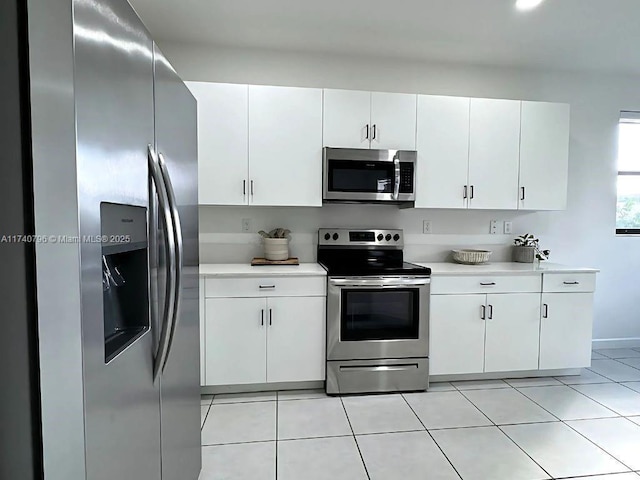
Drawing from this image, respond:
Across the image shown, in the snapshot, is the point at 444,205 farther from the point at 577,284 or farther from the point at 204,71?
the point at 204,71

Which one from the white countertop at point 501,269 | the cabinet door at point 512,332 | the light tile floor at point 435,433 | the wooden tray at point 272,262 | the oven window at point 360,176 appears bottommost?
the light tile floor at point 435,433

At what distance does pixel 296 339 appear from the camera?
2609 millimetres

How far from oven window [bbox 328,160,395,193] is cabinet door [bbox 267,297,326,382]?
900 millimetres

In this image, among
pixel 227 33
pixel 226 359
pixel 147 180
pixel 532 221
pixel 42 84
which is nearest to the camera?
pixel 42 84

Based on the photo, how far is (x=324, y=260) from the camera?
309 centimetres

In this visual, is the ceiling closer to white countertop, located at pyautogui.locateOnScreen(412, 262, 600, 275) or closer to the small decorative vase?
the small decorative vase

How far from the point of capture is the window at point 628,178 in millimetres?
3605

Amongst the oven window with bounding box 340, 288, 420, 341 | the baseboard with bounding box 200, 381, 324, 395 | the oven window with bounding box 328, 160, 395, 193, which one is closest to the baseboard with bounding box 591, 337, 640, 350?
the oven window with bounding box 340, 288, 420, 341

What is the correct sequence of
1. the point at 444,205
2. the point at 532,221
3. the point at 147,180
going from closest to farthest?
the point at 147,180
the point at 444,205
the point at 532,221

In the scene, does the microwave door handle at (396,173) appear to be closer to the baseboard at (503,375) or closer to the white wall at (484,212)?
the white wall at (484,212)

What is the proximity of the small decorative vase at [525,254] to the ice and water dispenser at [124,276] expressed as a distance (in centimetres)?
323

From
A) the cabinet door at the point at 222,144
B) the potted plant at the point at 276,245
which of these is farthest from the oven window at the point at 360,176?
the cabinet door at the point at 222,144

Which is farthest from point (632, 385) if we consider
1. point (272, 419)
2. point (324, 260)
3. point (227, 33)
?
point (227, 33)

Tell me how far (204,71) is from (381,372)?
9.18ft
